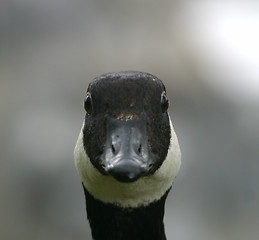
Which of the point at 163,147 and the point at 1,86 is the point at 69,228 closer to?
the point at 1,86

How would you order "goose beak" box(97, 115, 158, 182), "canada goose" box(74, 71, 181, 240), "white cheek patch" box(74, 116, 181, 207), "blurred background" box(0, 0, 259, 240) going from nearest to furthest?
"goose beak" box(97, 115, 158, 182)
"canada goose" box(74, 71, 181, 240)
"white cheek patch" box(74, 116, 181, 207)
"blurred background" box(0, 0, 259, 240)

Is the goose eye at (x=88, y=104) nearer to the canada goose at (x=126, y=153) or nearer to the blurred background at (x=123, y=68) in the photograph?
the canada goose at (x=126, y=153)

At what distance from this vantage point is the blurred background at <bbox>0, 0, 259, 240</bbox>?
4.29 metres

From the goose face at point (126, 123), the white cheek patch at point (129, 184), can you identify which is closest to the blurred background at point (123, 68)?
the white cheek patch at point (129, 184)

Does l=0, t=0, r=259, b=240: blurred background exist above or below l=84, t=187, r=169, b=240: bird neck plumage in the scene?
above

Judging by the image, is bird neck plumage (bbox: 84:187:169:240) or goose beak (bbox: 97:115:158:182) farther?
bird neck plumage (bbox: 84:187:169:240)

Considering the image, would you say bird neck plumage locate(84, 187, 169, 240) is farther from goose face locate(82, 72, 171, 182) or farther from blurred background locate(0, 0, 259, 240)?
blurred background locate(0, 0, 259, 240)

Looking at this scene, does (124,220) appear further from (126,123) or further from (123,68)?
(123,68)

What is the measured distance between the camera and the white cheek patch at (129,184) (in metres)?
1.71

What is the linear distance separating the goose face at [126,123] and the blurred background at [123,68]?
2524 millimetres

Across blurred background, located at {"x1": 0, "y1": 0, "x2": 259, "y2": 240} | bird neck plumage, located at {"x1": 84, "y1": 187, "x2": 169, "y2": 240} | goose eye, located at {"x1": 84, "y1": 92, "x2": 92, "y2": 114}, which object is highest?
blurred background, located at {"x1": 0, "y1": 0, "x2": 259, "y2": 240}

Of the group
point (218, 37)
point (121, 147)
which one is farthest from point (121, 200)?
point (218, 37)

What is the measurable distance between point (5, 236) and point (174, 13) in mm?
2743

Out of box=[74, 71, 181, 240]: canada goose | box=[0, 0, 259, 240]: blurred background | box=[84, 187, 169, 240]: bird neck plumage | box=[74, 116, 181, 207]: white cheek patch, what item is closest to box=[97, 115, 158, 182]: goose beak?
box=[74, 71, 181, 240]: canada goose
